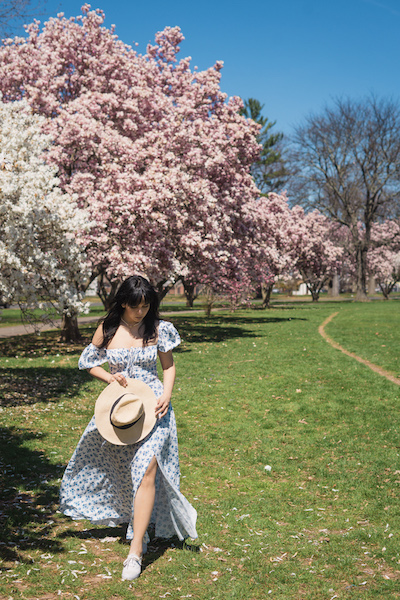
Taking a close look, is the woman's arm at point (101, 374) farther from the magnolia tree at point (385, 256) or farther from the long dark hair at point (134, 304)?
the magnolia tree at point (385, 256)

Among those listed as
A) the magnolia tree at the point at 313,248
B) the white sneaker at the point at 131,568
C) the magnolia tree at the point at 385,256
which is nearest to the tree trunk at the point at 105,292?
the white sneaker at the point at 131,568

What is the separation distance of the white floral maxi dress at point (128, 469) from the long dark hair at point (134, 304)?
98mm

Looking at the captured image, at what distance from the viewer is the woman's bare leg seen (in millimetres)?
4633

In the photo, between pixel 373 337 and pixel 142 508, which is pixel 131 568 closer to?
pixel 142 508

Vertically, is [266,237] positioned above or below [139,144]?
below

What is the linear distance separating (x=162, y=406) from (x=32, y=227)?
8.60 m

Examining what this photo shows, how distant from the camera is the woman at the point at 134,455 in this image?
468 cm

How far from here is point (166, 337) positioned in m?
5.12

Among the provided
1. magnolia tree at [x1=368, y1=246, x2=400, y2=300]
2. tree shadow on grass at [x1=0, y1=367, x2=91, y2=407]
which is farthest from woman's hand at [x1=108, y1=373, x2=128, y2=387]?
magnolia tree at [x1=368, y1=246, x2=400, y2=300]

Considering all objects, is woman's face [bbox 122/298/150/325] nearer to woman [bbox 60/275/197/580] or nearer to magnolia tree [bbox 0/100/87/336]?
woman [bbox 60/275/197/580]

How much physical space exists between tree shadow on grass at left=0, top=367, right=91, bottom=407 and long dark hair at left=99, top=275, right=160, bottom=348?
6.99 m

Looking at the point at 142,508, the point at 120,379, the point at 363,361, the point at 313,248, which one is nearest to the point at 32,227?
the point at 120,379

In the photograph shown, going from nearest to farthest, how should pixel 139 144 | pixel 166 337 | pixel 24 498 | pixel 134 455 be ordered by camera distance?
pixel 134 455 → pixel 166 337 → pixel 24 498 → pixel 139 144

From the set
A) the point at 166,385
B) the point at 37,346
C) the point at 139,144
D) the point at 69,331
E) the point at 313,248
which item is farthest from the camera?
the point at 313,248
